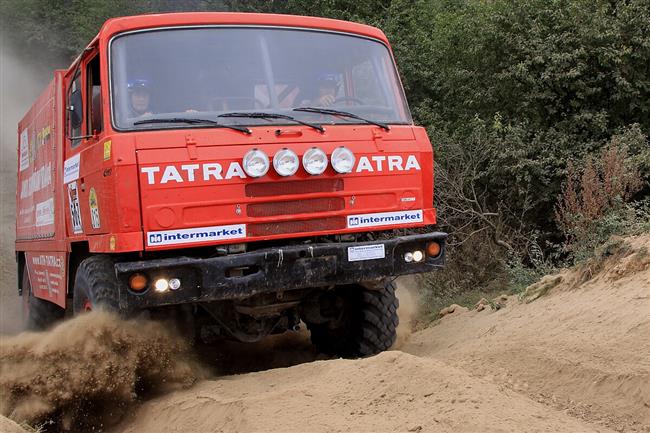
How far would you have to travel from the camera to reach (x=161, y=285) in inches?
191

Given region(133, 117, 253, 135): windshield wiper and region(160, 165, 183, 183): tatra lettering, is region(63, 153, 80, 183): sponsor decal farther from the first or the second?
region(160, 165, 183, 183): tatra lettering

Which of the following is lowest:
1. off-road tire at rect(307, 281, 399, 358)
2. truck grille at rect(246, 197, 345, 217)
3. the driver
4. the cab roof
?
off-road tire at rect(307, 281, 399, 358)

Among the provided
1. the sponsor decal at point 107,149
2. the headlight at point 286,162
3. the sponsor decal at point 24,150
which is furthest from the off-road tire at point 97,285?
the sponsor decal at point 24,150

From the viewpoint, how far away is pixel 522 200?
1070cm

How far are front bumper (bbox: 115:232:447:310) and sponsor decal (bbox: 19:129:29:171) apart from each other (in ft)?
14.6

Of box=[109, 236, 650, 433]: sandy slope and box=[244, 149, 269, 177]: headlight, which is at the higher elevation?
box=[244, 149, 269, 177]: headlight

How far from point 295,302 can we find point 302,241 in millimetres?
552

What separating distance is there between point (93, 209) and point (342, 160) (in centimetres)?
187

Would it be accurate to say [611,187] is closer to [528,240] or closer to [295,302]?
[528,240]

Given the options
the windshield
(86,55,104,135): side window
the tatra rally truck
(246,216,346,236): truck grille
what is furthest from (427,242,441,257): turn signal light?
(86,55,104,135): side window

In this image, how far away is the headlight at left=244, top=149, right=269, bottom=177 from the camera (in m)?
4.99

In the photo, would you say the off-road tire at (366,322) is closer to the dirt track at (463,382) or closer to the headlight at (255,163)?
the dirt track at (463,382)

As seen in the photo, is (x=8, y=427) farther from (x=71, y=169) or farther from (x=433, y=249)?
(x=433, y=249)

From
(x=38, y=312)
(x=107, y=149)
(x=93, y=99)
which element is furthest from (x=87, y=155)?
(x=38, y=312)
